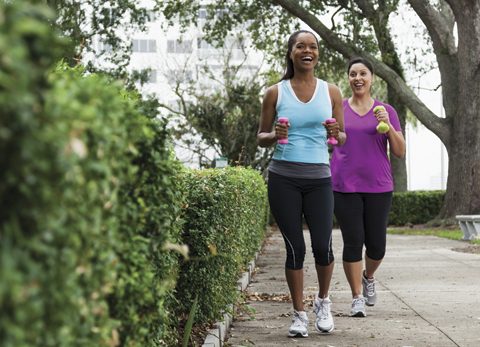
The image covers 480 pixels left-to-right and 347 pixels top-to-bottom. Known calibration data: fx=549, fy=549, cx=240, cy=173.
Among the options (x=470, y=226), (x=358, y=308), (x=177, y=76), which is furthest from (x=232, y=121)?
(x=358, y=308)

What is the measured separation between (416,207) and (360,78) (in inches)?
704

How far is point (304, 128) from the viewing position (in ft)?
13.9

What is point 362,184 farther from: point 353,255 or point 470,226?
point 470,226

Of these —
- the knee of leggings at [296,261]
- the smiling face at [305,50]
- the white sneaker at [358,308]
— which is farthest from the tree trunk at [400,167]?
the knee of leggings at [296,261]

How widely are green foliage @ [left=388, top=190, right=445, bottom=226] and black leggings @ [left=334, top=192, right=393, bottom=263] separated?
1751cm

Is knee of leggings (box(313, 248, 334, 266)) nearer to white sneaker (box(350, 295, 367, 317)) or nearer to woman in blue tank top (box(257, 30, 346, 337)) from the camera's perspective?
woman in blue tank top (box(257, 30, 346, 337))

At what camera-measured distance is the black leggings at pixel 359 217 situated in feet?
16.4

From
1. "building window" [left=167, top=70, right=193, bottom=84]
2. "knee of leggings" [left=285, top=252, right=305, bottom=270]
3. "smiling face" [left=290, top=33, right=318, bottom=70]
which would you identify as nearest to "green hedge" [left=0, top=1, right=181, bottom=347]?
"knee of leggings" [left=285, top=252, right=305, bottom=270]

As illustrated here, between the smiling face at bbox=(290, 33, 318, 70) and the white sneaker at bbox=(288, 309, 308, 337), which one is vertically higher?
the smiling face at bbox=(290, 33, 318, 70)

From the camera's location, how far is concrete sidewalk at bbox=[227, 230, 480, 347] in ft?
13.5

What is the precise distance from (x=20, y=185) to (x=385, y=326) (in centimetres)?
402

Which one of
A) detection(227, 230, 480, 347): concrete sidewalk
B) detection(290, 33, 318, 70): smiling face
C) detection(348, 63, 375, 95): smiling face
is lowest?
detection(227, 230, 480, 347): concrete sidewalk

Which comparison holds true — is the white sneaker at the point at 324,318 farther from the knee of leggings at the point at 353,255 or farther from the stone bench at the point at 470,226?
the stone bench at the point at 470,226

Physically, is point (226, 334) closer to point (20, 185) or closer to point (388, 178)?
point (388, 178)
